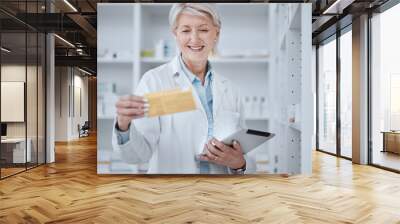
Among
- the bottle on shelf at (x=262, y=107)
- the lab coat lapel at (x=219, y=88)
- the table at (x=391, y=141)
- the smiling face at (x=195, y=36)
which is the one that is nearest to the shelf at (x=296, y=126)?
the bottle on shelf at (x=262, y=107)

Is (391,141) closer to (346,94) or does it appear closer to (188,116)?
(346,94)

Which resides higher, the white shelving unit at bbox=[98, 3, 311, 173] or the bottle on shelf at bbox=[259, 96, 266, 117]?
the white shelving unit at bbox=[98, 3, 311, 173]

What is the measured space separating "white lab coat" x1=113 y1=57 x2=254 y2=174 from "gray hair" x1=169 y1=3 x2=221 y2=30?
0.65 m

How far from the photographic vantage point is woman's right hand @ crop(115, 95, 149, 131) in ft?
20.4

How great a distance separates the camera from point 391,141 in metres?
7.41

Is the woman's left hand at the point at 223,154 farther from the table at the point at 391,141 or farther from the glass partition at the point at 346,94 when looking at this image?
the glass partition at the point at 346,94

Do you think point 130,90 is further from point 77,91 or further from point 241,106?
point 77,91

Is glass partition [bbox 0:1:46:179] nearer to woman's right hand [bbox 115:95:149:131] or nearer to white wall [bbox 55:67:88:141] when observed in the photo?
woman's right hand [bbox 115:95:149:131]

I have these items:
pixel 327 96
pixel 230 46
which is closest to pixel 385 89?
pixel 327 96

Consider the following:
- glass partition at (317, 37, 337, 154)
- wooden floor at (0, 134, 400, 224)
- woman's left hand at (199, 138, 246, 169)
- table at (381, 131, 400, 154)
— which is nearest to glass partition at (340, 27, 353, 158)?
glass partition at (317, 37, 337, 154)

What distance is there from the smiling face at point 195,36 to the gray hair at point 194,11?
48mm

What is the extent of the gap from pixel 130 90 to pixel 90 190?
1606mm

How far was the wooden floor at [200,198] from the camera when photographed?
13.5 ft

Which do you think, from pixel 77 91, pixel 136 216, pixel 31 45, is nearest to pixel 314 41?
pixel 31 45
